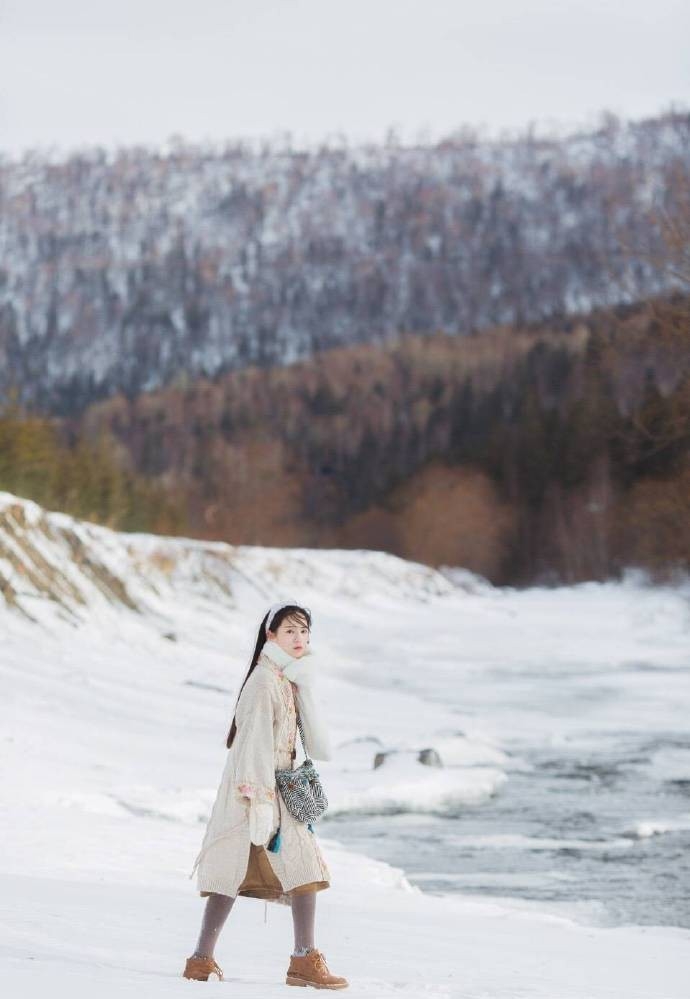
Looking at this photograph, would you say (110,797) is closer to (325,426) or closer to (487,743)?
(487,743)

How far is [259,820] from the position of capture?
530 centimetres

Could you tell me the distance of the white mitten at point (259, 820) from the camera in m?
5.29

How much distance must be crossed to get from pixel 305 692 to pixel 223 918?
897 millimetres

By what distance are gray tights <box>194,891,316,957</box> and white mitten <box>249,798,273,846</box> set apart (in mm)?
290

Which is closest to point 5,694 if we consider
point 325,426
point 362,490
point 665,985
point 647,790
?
point 647,790

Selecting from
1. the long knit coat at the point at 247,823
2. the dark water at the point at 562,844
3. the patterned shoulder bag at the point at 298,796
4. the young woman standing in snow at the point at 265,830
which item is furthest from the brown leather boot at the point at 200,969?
the dark water at the point at 562,844

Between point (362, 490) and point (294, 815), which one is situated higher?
point (362, 490)

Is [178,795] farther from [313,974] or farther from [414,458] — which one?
[414,458]

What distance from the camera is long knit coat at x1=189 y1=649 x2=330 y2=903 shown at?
5.33 metres

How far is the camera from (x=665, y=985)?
21.9ft

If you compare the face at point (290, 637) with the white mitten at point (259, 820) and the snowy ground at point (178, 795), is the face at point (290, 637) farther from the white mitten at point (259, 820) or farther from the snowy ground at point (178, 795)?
the snowy ground at point (178, 795)

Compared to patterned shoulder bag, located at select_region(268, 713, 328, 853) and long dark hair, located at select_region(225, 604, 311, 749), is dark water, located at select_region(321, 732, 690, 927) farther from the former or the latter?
long dark hair, located at select_region(225, 604, 311, 749)

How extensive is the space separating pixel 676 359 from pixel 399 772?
5768 mm

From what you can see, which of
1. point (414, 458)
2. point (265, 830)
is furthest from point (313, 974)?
point (414, 458)
